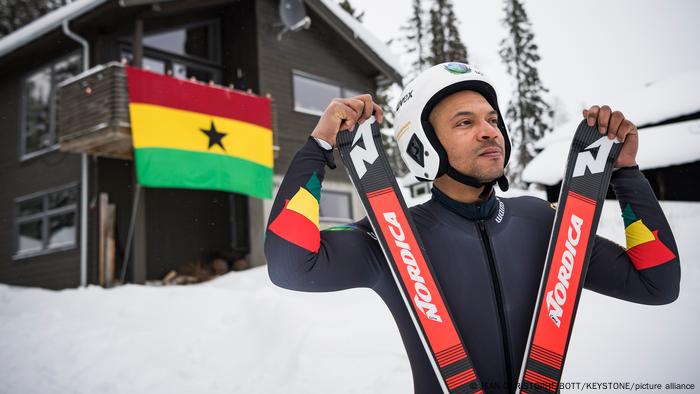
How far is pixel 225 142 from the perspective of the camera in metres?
11.5

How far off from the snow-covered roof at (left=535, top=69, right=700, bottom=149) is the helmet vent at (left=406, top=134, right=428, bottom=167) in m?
9.92

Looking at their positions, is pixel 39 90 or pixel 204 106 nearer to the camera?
pixel 204 106

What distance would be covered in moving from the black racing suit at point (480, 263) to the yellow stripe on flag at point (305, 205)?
0.02m

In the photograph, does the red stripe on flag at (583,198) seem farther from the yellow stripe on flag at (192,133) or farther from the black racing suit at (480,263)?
the yellow stripe on flag at (192,133)

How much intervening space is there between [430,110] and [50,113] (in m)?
14.4

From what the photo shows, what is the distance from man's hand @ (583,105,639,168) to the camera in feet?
7.74

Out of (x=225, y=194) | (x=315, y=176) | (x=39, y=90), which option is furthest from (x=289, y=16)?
(x=315, y=176)

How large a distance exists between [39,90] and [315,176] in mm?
15180

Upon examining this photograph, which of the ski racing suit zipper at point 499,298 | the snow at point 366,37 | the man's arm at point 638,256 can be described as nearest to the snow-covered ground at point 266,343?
the man's arm at point 638,256

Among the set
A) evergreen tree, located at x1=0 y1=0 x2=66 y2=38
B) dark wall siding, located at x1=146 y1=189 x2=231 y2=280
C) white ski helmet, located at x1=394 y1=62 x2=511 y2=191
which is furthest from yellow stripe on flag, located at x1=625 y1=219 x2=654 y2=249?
evergreen tree, located at x1=0 y1=0 x2=66 y2=38

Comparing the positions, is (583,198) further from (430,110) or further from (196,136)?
(196,136)

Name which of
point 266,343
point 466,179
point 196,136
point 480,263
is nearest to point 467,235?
point 480,263

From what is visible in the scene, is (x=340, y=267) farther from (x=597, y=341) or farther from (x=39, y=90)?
(x=39, y=90)

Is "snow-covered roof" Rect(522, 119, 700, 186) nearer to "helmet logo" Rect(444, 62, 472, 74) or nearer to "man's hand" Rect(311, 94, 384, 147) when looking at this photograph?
"helmet logo" Rect(444, 62, 472, 74)
